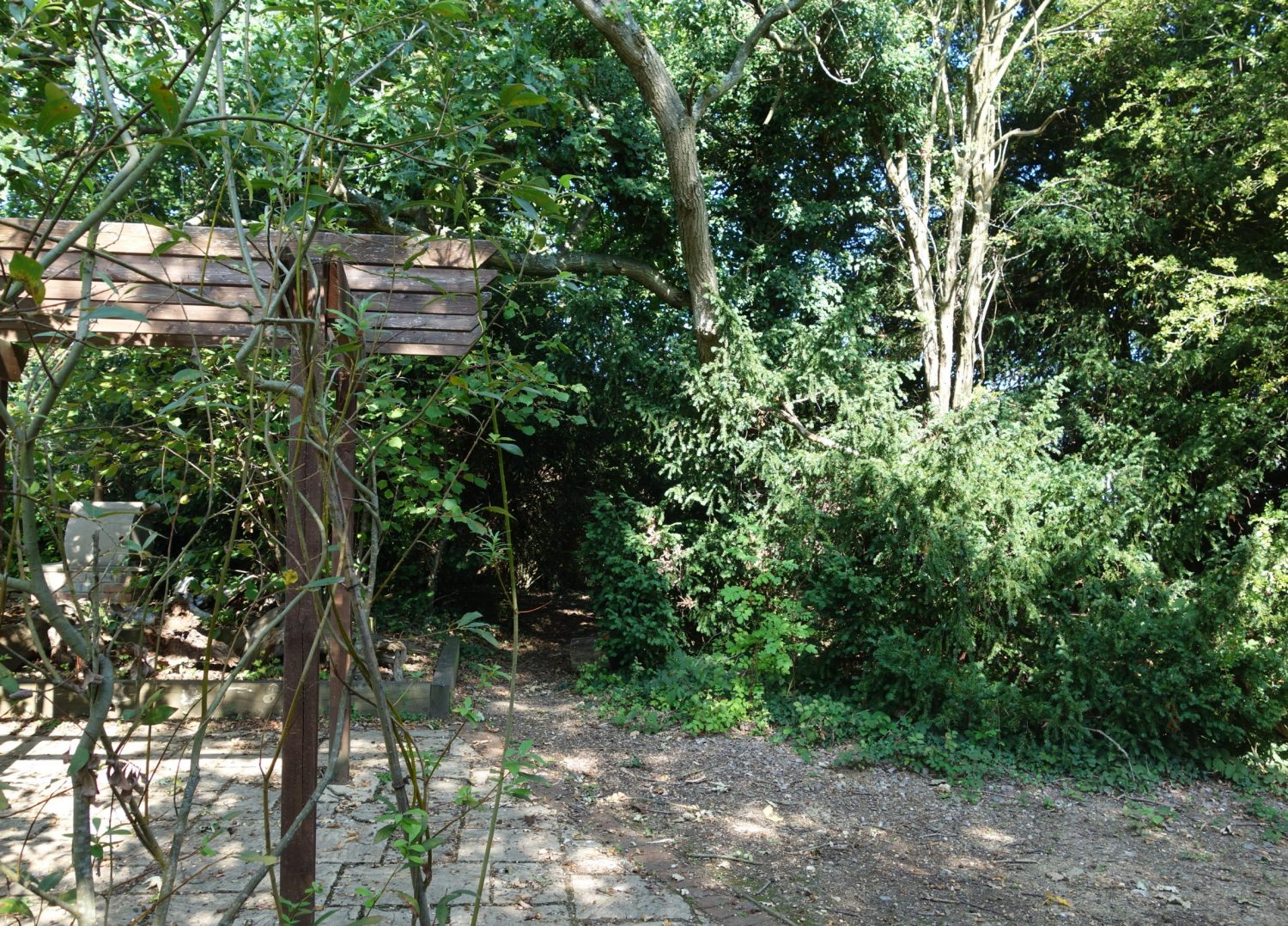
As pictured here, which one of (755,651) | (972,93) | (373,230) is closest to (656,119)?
(373,230)

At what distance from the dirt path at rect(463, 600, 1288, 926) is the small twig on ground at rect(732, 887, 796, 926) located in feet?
0.04

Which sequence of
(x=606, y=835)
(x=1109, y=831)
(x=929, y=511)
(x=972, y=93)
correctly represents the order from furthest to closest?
(x=972, y=93) → (x=929, y=511) → (x=1109, y=831) → (x=606, y=835)

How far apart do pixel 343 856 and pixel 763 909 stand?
1.73 meters

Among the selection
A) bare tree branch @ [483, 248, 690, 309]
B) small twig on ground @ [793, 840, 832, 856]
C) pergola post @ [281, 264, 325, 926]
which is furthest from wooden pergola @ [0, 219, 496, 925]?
bare tree branch @ [483, 248, 690, 309]

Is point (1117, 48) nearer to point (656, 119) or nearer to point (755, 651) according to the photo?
point (656, 119)

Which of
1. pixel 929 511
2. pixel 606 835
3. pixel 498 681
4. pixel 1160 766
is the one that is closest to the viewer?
pixel 606 835

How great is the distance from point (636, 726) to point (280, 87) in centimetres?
508

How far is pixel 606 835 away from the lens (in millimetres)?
4355

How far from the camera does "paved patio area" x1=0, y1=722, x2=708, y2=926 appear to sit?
3.28 metres

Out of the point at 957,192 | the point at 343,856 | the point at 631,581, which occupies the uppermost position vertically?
the point at 957,192

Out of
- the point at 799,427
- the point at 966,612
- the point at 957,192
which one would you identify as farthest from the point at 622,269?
the point at 966,612

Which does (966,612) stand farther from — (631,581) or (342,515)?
(342,515)

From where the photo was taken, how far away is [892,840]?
15.1 ft

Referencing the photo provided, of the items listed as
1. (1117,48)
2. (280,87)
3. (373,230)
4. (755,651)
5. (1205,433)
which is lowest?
(755,651)
